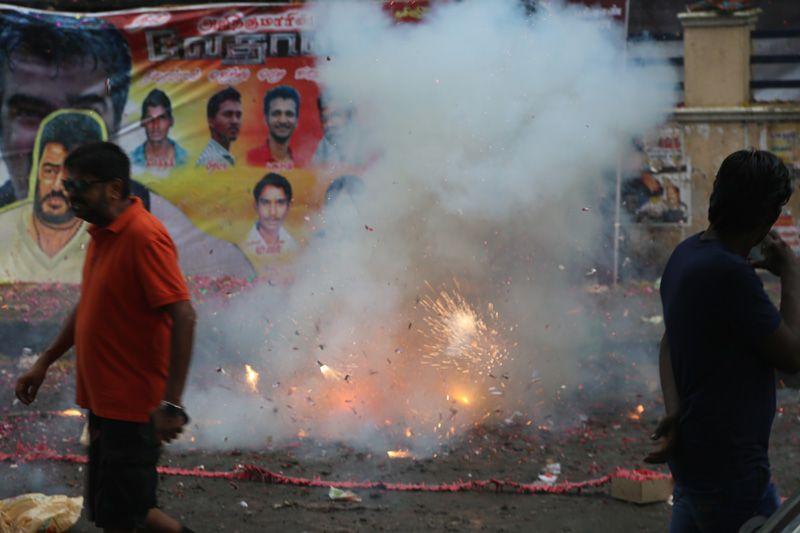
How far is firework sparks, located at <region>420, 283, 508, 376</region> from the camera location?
6.52 m

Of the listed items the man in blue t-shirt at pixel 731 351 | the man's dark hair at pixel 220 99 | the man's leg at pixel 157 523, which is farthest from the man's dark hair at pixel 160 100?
the man in blue t-shirt at pixel 731 351

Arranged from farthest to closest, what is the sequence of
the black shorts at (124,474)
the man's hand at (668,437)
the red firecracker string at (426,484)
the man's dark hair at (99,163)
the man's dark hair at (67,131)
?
the man's dark hair at (67,131) < the red firecracker string at (426,484) < the man's dark hair at (99,163) < the black shorts at (124,474) < the man's hand at (668,437)

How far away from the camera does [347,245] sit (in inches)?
279

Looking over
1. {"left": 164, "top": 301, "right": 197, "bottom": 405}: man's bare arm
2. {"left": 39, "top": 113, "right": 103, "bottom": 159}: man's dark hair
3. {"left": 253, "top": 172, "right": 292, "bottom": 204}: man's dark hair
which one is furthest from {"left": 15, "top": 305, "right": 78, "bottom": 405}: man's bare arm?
{"left": 39, "top": 113, "right": 103, "bottom": 159}: man's dark hair

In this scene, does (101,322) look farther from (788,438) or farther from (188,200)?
(188,200)

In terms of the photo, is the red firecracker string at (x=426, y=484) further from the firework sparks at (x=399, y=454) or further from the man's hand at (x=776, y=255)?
the man's hand at (x=776, y=255)

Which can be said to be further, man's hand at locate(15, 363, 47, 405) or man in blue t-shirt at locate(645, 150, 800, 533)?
man's hand at locate(15, 363, 47, 405)

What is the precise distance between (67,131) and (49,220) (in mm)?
970

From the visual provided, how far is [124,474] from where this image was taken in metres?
3.39

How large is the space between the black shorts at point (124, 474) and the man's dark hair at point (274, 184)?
268 inches

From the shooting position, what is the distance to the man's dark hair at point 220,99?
10258 millimetres

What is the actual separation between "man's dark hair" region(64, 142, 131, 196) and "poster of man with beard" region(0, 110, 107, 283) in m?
7.30

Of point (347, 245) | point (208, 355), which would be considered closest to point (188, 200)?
point (208, 355)

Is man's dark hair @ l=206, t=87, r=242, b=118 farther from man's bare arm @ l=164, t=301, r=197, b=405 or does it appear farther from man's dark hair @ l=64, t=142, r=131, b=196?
man's bare arm @ l=164, t=301, r=197, b=405
